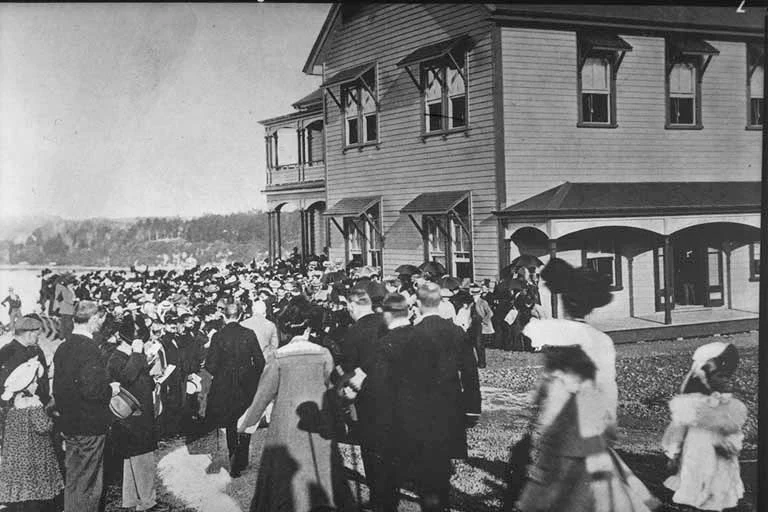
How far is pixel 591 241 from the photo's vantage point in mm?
4500

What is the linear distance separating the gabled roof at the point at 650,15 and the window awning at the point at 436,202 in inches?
51.5

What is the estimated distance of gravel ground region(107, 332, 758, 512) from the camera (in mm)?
4094

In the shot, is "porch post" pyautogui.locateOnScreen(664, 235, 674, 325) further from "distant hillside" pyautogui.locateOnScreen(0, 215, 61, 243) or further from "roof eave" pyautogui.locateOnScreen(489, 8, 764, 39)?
"distant hillside" pyautogui.locateOnScreen(0, 215, 61, 243)

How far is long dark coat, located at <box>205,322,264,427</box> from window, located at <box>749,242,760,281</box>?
12.1ft

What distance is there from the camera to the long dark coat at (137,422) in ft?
12.6

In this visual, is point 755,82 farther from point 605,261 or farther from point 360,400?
point 360,400

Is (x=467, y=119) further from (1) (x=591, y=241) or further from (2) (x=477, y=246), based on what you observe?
(1) (x=591, y=241)

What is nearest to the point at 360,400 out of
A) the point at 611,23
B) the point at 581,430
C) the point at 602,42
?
the point at 581,430

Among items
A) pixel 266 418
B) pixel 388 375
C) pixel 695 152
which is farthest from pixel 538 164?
pixel 266 418

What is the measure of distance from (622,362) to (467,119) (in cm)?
217

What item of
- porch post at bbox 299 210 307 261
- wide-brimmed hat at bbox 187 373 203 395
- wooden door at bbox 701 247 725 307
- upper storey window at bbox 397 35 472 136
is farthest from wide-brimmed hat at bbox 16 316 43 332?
wooden door at bbox 701 247 725 307

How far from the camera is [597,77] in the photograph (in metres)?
4.41

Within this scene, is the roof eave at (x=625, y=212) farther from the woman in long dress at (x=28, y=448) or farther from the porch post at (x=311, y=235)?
the woman in long dress at (x=28, y=448)

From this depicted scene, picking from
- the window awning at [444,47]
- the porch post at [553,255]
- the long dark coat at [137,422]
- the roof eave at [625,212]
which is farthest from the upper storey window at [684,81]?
the long dark coat at [137,422]
